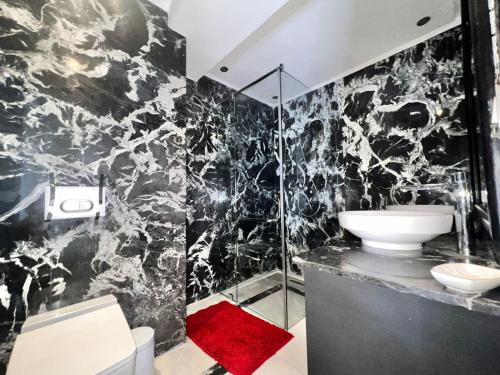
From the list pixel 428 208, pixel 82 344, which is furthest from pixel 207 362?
pixel 428 208

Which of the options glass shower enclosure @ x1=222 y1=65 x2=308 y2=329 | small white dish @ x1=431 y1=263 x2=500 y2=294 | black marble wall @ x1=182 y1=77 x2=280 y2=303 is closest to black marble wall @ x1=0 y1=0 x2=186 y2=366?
black marble wall @ x1=182 y1=77 x2=280 y2=303

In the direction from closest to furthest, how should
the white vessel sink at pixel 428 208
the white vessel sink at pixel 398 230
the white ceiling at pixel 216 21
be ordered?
the white vessel sink at pixel 398 230, the white ceiling at pixel 216 21, the white vessel sink at pixel 428 208

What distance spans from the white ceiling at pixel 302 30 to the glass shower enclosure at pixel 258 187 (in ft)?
1.13

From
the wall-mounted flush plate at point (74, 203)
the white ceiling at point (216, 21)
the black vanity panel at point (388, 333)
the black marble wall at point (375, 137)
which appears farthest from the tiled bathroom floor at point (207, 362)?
the white ceiling at point (216, 21)

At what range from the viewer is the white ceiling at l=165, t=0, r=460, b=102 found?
145 cm

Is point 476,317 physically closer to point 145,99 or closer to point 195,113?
point 145,99

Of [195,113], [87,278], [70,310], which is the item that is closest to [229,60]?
[195,113]

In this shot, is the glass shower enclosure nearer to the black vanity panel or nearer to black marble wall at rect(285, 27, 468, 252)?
black marble wall at rect(285, 27, 468, 252)

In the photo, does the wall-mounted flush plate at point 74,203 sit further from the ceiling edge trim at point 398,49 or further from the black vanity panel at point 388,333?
the ceiling edge trim at point 398,49

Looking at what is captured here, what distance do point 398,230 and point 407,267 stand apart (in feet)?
0.55

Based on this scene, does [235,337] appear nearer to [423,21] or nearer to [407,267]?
[407,267]

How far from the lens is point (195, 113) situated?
7.47ft

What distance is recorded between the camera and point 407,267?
0.88 meters

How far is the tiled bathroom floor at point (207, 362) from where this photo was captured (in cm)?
136
